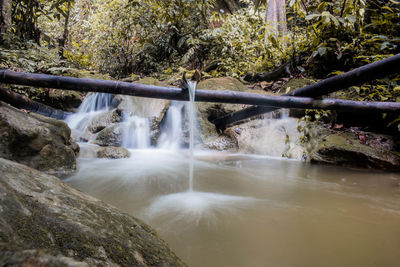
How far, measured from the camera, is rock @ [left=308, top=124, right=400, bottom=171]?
3998 millimetres

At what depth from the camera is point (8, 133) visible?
2648 mm

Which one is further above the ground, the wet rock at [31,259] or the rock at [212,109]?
the rock at [212,109]

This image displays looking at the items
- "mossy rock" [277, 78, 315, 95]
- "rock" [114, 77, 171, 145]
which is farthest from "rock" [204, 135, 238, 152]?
"mossy rock" [277, 78, 315, 95]

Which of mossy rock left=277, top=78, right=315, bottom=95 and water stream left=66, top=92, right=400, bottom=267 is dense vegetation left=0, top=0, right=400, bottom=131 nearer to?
mossy rock left=277, top=78, right=315, bottom=95

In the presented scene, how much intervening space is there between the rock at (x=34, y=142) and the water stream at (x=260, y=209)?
330mm

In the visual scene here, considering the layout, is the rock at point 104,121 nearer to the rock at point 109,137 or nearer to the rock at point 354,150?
the rock at point 109,137

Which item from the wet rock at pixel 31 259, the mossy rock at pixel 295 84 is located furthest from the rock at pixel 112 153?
the mossy rock at pixel 295 84

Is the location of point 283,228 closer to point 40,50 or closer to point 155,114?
point 155,114

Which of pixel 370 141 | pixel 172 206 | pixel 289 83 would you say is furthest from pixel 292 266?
pixel 289 83

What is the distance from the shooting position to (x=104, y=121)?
6.62 meters

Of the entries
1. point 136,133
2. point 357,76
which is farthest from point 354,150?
point 136,133

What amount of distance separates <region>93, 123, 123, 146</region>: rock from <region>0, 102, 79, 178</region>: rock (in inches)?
95.5

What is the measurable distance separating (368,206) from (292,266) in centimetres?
151

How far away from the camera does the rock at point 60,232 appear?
434 mm
